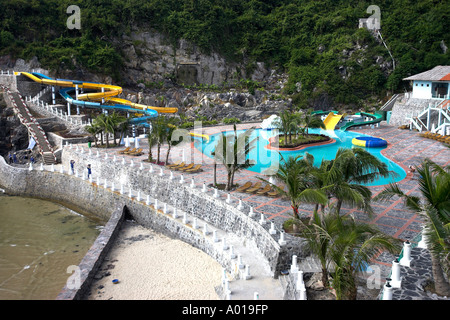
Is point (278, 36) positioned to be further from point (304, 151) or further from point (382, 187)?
point (382, 187)

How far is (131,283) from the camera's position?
1359 centimetres

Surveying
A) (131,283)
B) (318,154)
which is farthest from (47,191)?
(318,154)

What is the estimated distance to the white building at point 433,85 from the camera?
105 ft

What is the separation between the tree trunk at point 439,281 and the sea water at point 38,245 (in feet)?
38.9

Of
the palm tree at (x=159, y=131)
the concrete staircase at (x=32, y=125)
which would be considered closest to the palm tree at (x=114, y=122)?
the concrete staircase at (x=32, y=125)

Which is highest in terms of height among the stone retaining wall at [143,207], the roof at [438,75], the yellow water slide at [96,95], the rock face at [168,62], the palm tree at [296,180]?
the rock face at [168,62]

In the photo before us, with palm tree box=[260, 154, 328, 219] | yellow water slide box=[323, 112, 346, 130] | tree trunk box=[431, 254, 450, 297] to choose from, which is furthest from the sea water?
yellow water slide box=[323, 112, 346, 130]

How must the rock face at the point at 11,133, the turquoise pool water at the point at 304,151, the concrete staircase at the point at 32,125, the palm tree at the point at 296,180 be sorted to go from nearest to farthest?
the palm tree at the point at 296,180, the turquoise pool water at the point at 304,151, the concrete staircase at the point at 32,125, the rock face at the point at 11,133

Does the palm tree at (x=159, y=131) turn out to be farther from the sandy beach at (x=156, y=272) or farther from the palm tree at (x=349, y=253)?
the palm tree at (x=349, y=253)

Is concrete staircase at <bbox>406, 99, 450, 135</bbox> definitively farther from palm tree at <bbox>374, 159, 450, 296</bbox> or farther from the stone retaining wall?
palm tree at <bbox>374, 159, 450, 296</bbox>

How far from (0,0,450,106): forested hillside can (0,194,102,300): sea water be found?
23.8 m

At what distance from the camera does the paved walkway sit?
13266 mm

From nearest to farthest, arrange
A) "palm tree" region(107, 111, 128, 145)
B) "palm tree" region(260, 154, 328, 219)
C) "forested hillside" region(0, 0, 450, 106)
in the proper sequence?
"palm tree" region(260, 154, 328, 219) → "palm tree" region(107, 111, 128, 145) → "forested hillside" region(0, 0, 450, 106)

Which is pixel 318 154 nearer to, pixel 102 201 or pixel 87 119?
pixel 102 201
